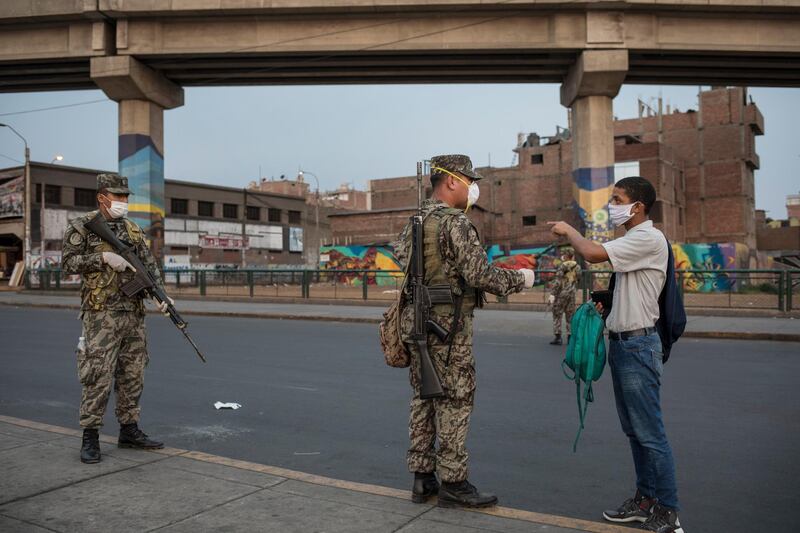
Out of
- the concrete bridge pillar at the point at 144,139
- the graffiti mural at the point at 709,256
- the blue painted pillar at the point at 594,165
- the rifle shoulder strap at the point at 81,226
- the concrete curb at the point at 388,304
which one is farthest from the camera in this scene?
the graffiti mural at the point at 709,256

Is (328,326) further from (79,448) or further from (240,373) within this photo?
(79,448)

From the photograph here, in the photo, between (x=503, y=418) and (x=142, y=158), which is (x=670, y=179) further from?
(x=503, y=418)

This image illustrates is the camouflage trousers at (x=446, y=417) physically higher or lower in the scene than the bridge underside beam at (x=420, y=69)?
lower

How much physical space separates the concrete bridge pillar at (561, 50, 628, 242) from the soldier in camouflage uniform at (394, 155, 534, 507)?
900 inches

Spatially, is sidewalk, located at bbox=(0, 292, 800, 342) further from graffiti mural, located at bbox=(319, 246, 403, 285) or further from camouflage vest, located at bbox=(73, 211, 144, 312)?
graffiti mural, located at bbox=(319, 246, 403, 285)

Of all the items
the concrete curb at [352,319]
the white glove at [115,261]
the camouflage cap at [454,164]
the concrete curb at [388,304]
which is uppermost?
the camouflage cap at [454,164]

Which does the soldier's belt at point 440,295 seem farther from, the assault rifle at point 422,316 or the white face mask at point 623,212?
the white face mask at point 623,212

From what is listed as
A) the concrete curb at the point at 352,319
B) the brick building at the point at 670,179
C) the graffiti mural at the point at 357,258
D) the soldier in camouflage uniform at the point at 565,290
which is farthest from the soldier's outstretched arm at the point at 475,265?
the brick building at the point at 670,179

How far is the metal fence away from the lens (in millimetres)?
18484

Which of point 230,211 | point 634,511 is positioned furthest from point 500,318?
point 230,211

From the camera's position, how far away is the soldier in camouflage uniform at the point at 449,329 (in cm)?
394

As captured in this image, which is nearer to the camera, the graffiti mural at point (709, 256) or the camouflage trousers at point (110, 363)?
the camouflage trousers at point (110, 363)

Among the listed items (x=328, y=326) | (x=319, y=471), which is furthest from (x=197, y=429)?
(x=328, y=326)

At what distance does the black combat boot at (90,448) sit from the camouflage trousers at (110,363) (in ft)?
0.20
